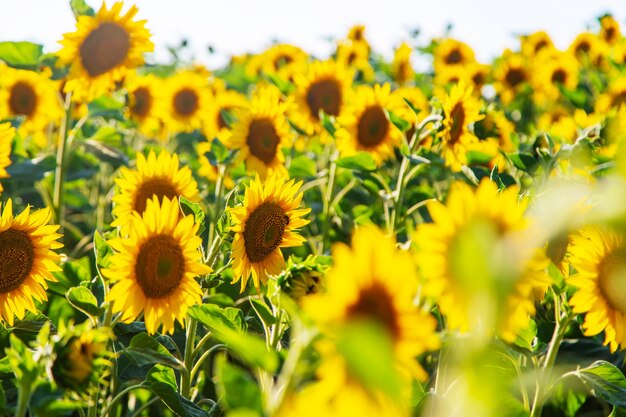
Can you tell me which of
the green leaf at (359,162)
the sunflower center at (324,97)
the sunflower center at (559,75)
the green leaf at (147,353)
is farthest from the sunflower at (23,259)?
the sunflower center at (559,75)

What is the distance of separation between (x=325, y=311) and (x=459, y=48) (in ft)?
18.8

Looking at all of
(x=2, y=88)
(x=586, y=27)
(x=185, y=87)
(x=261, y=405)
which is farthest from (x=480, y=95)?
(x=261, y=405)

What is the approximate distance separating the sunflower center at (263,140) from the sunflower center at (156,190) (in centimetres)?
94

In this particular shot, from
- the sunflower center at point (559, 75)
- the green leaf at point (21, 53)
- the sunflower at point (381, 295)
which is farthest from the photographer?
the sunflower center at point (559, 75)

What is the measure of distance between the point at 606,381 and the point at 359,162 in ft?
3.96

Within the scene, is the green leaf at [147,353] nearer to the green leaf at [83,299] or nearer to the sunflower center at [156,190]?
the green leaf at [83,299]

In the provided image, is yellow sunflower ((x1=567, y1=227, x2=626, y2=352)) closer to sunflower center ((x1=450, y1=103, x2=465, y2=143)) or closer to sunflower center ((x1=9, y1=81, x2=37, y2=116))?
sunflower center ((x1=450, y1=103, x2=465, y2=143))

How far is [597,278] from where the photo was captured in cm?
141

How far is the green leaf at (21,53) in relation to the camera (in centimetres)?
273

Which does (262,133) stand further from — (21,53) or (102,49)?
(21,53)

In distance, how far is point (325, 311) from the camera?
0.78 m

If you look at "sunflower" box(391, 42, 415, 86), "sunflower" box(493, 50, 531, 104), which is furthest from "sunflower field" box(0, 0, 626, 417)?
"sunflower" box(391, 42, 415, 86)

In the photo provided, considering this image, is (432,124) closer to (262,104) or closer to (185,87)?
(262,104)

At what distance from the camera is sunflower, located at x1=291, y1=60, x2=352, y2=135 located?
12.2 feet
